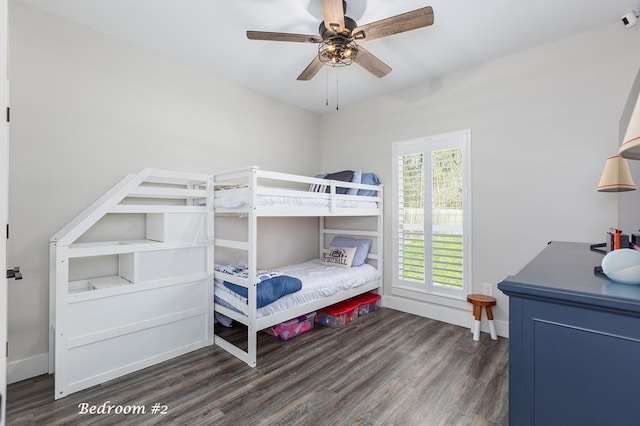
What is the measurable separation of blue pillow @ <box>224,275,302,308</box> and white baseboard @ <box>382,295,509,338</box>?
4.76 ft

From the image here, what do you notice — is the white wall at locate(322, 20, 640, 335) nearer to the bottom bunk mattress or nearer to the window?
the window

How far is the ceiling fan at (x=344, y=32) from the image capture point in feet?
5.71

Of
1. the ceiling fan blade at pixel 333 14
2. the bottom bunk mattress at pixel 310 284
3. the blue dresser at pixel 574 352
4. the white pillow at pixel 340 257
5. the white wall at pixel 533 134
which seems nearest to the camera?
the blue dresser at pixel 574 352

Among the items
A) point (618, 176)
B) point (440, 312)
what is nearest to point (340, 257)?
point (440, 312)

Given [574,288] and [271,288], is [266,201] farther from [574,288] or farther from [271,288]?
[574,288]

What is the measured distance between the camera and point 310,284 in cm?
278

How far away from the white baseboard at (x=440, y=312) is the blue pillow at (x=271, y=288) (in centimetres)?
145

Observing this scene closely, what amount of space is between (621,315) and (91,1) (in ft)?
10.3

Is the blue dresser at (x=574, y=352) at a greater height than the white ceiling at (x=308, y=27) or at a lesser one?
lesser

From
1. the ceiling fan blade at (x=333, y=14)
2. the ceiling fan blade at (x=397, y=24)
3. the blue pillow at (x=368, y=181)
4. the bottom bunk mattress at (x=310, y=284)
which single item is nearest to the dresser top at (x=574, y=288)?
the ceiling fan blade at (x=397, y=24)

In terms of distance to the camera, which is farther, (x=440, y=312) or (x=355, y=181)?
(x=355, y=181)

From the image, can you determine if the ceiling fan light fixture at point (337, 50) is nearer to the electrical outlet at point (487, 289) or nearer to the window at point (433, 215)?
the window at point (433, 215)

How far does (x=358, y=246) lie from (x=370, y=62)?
2057 millimetres

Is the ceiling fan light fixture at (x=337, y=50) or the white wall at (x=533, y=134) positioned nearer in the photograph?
the ceiling fan light fixture at (x=337, y=50)
